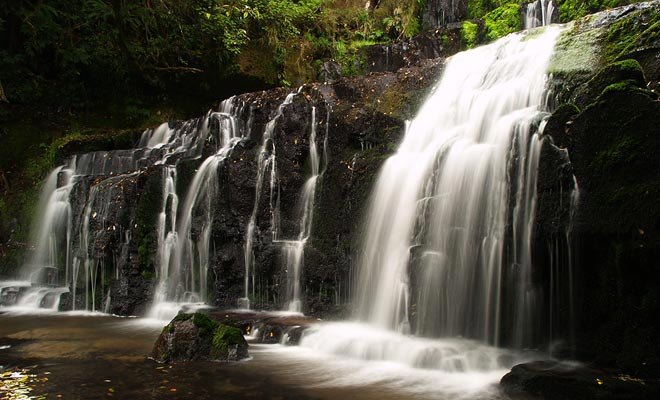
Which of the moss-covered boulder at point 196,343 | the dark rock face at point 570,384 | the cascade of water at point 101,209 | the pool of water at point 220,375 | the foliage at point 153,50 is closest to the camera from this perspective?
the dark rock face at point 570,384

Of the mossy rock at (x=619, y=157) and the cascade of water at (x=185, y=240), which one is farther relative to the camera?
the cascade of water at (x=185, y=240)

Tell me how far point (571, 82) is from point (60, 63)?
1370 centimetres

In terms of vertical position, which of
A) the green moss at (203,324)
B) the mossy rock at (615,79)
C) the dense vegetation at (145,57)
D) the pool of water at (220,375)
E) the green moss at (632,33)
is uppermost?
the dense vegetation at (145,57)

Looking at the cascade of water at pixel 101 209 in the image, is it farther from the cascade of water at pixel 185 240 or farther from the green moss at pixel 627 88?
the green moss at pixel 627 88

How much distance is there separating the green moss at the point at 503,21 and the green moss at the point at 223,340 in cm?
1071

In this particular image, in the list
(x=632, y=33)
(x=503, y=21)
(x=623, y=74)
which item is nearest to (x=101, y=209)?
(x=623, y=74)

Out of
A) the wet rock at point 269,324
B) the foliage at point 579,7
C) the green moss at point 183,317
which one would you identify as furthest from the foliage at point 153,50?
the green moss at point 183,317

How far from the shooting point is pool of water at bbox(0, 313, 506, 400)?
4.77m

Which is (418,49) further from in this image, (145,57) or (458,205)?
(458,205)

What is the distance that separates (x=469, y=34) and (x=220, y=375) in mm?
11577

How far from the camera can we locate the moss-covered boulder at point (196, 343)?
5836 mm

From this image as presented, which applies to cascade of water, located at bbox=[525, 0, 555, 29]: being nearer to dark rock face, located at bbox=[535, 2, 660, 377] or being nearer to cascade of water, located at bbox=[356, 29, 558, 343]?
cascade of water, located at bbox=[356, 29, 558, 343]

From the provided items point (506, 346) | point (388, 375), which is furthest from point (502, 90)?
point (388, 375)

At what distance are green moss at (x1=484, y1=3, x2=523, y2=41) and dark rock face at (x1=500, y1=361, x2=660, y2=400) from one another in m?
10.5
